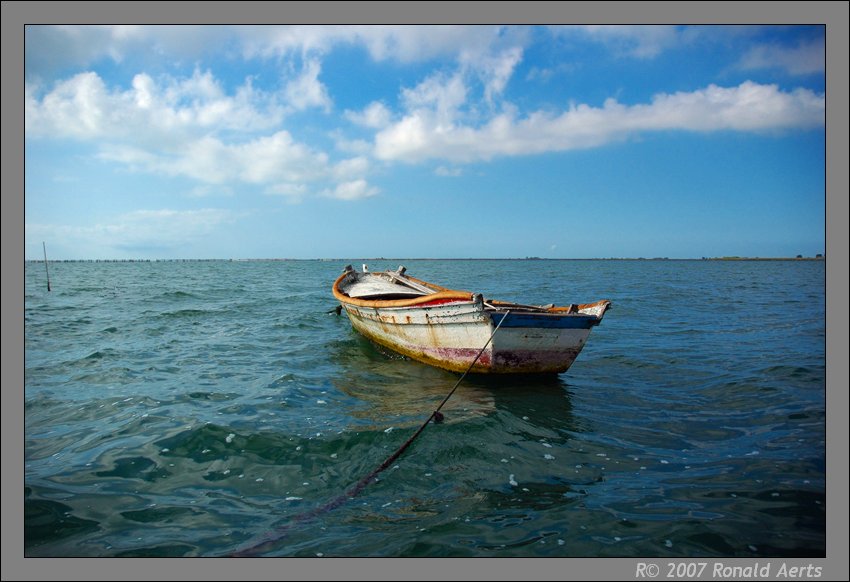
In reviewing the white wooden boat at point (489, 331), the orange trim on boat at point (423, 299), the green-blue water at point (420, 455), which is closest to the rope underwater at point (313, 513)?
the green-blue water at point (420, 455)

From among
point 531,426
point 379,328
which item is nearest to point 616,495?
point 531,426

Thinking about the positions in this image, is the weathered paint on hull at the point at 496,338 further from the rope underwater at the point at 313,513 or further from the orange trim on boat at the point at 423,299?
the rope underwater at the point at 313,513

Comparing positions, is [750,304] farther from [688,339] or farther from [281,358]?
[281,358]

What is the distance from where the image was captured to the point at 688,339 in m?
13.1

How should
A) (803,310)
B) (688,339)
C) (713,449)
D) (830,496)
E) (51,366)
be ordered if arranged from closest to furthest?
(830,496) → (713,449) → (51,366) → (688,339) → (803,310)

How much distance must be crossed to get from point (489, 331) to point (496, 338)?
17 cm

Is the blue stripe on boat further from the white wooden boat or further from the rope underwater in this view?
the rope underwater

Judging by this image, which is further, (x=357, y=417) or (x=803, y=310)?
(x=803, y=310)

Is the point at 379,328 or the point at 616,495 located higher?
the point at 379,328

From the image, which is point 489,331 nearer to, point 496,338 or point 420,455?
point 496,338

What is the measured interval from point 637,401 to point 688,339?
675 centimetres

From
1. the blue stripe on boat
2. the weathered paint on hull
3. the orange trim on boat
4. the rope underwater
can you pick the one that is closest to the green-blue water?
the rope underwater

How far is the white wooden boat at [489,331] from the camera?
25.1 ft

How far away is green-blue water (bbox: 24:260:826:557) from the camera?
3.93 meters
